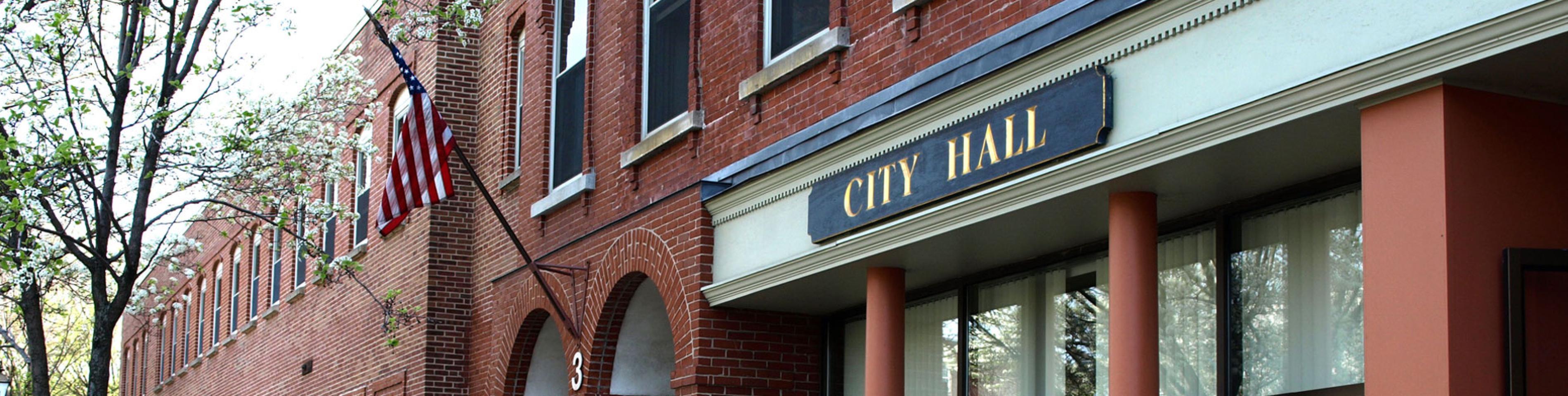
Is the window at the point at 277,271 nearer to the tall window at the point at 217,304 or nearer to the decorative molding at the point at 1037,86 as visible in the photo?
the tall window at the point at 217,304

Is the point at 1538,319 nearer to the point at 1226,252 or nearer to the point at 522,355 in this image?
the point at 1226,252

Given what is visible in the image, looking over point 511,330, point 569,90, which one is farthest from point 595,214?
point 511,330

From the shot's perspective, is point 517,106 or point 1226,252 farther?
point 517,106

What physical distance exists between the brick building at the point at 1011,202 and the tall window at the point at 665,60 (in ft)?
0.12

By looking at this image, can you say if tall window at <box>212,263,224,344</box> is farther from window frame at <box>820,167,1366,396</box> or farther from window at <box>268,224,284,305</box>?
window frame at <box>820,167,1366,396</box>

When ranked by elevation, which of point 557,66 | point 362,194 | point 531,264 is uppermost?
point 557,66

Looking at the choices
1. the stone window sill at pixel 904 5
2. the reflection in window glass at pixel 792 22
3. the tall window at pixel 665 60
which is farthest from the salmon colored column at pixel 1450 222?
the tall window at pixel 665 60

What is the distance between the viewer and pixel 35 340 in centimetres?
1380

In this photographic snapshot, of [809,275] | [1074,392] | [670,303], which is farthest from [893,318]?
[670,303]

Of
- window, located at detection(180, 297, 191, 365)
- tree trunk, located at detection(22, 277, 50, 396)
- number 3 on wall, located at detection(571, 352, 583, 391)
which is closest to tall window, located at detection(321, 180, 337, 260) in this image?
tree trunk, located at detection(22, 277, 50, 396)

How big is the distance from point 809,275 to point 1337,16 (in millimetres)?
4739

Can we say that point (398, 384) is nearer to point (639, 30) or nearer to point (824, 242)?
point (639, 30)

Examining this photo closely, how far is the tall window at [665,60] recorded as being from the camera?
12977 mm

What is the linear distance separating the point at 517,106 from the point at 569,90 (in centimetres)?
167
